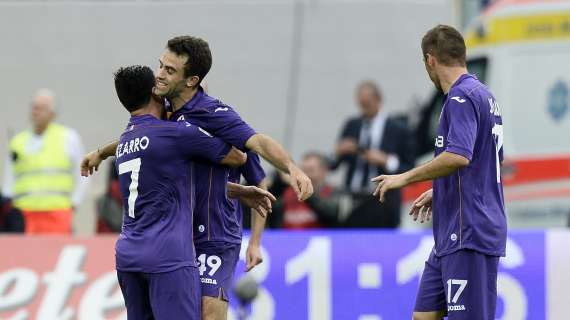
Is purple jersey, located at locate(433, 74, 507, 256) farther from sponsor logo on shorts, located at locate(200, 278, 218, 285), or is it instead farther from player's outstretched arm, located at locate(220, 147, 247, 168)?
sponsor logo on shorts, located at locate(200, 278, 218, 285)

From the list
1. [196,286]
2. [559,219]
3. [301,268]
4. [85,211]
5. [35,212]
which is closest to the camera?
[196,286]

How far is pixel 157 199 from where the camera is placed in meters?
7.81

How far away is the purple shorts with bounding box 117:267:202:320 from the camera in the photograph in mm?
7801

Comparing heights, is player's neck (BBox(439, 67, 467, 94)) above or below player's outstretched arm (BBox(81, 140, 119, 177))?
above

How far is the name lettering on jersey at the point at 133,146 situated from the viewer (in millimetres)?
7793

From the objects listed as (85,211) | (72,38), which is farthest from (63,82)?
(85,211)

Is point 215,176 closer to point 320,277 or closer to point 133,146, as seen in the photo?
point 133,146

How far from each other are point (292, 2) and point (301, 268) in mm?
7699

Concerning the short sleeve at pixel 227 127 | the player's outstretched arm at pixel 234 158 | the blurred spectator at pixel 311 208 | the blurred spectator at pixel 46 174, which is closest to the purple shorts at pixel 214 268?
the player's outstretched arm at pixel 234 158

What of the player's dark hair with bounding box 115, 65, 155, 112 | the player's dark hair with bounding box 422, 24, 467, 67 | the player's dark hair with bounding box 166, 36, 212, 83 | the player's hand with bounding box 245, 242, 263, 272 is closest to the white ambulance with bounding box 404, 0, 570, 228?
the player's hand with bounding box 245, 242, 263, 272

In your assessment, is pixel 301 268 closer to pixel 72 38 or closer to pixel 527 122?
pixel 527 122

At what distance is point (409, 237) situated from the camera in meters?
11.9

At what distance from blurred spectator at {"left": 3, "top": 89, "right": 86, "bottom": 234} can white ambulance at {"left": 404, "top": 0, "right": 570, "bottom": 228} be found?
3961 mm

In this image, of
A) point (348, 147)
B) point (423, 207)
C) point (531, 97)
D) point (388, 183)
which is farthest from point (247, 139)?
point (531, 97)
